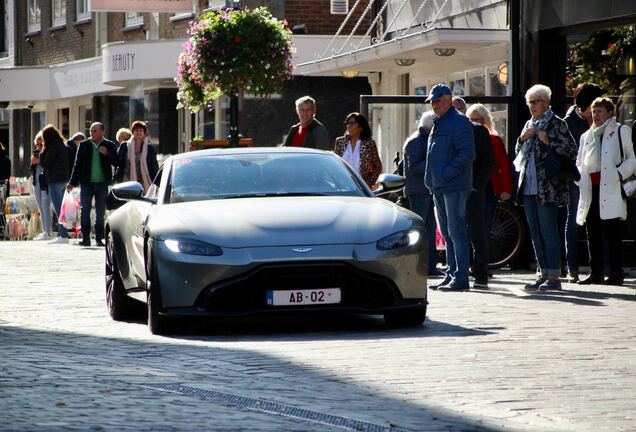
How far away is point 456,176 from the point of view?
564 inches

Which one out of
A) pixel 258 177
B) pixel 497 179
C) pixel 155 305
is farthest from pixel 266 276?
pixel 497 179

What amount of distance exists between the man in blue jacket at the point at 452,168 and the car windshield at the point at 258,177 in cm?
226

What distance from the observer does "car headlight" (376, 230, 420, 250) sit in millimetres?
10812

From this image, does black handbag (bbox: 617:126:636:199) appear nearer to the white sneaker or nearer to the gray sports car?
the gray sports car

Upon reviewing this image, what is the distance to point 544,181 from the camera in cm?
1441

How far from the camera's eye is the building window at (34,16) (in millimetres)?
44562

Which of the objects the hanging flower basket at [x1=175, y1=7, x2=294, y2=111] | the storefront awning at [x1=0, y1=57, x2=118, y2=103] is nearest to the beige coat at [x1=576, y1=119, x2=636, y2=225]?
the hanging flower basket at [x1=175, y1=7, x2=294, y2=111]

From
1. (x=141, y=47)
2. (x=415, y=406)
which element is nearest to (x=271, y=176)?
(x=415, y=406)

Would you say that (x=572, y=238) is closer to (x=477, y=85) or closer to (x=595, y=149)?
(x=595, y=149)

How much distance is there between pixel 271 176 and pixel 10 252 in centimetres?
1265

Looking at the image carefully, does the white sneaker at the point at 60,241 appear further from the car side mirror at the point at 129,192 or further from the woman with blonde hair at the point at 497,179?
the car side mirror at the point at 129,192

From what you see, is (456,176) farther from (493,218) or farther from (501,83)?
(501,83)

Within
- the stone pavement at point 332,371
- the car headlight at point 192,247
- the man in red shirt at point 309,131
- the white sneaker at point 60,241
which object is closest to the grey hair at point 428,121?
the man in red shirt at point 309,131

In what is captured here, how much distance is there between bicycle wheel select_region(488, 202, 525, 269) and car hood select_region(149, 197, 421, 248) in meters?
6.58
